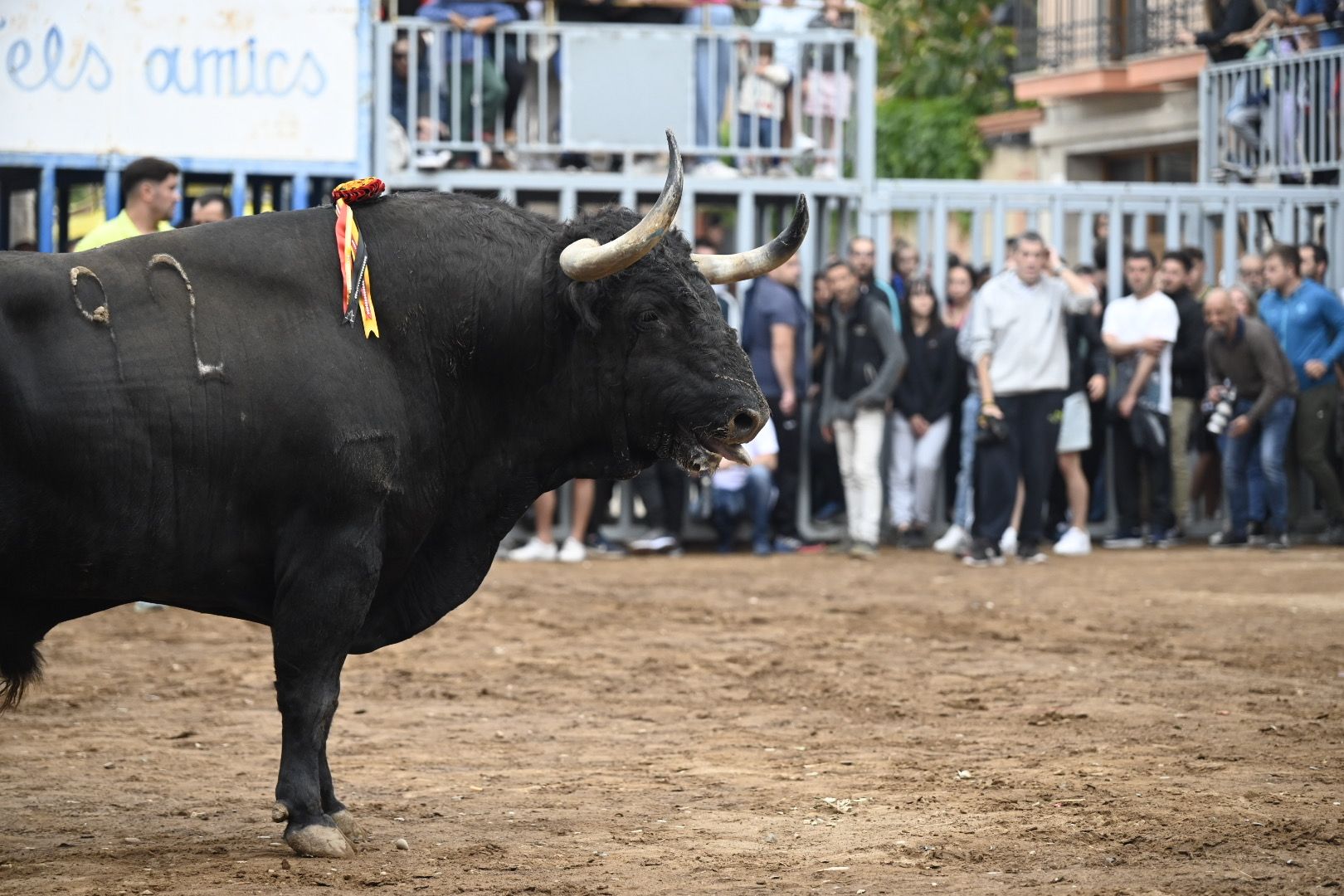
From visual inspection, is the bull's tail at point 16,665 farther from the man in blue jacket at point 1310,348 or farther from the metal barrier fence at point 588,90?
the man in blue jacket at point 1310,348

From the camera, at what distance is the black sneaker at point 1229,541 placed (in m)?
15.6

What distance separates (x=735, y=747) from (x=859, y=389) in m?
7.32

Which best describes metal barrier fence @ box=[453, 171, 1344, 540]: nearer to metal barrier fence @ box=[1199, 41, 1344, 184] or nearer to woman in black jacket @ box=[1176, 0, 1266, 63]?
metal barrier fence @ box=[1199, 41, 1344, 184]

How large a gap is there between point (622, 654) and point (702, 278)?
424cm

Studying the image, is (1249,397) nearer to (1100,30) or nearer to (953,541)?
(953,541)

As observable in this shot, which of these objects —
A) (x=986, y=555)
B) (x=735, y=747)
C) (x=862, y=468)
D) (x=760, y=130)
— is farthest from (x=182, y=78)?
(x=735, y=747)

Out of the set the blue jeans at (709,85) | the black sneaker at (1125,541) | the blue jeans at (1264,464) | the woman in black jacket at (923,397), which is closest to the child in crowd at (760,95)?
the blue jeans at (709,85)

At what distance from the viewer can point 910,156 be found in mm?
31422

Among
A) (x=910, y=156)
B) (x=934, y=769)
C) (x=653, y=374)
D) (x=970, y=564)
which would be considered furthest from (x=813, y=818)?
(x=910, y=156)

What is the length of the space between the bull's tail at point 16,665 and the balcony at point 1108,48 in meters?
21.2

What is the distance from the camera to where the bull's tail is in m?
5.94

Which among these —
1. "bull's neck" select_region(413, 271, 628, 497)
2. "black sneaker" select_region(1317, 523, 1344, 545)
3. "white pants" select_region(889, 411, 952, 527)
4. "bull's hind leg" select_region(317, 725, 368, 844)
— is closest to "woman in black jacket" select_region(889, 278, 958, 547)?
"white pants" select_region(889, 411, 952, 527)

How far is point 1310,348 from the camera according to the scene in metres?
15.4

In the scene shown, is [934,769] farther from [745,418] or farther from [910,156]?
[910,156]
